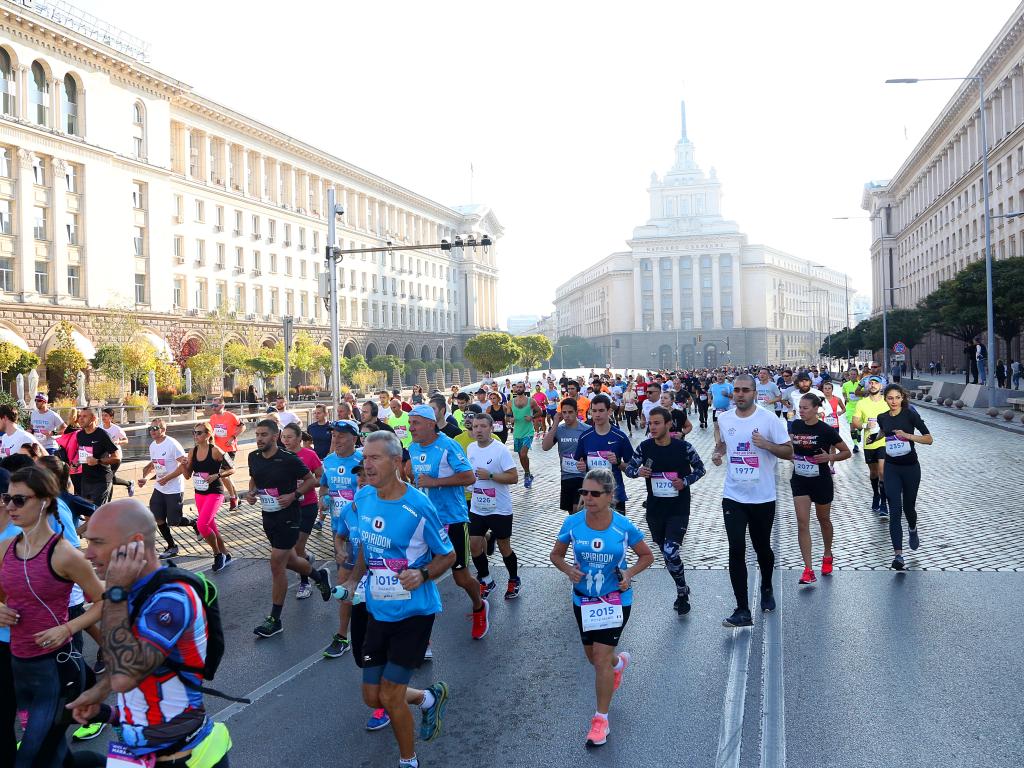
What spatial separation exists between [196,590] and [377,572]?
161 centimetres

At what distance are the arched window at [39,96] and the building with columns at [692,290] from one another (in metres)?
101

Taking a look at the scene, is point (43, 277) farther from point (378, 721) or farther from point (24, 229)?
point (378, 721)

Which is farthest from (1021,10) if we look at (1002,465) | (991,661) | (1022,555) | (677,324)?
(677,324)

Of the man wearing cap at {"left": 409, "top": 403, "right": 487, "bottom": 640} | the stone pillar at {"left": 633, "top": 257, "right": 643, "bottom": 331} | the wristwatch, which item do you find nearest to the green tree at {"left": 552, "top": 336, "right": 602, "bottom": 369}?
the stone pillar at {"left": 633, "top": 257, "right": 643, "bottom": 331}

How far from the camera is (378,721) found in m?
5.39

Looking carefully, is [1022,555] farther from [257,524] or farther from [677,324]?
[677,324]

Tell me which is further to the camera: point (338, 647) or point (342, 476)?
point (342, 476)

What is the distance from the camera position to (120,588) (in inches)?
123

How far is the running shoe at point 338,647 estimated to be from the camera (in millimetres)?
6773

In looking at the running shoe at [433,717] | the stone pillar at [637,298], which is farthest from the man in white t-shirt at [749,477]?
the stone pillar at [637,298]

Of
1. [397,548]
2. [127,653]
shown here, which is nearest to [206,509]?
[397,548]

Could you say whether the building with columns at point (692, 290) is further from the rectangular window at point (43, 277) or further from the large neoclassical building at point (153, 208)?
the rectangular window at point (43, 277)

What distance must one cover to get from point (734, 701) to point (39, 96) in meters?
46.0

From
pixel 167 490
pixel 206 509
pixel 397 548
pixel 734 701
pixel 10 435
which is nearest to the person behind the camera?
pixel 397 548
